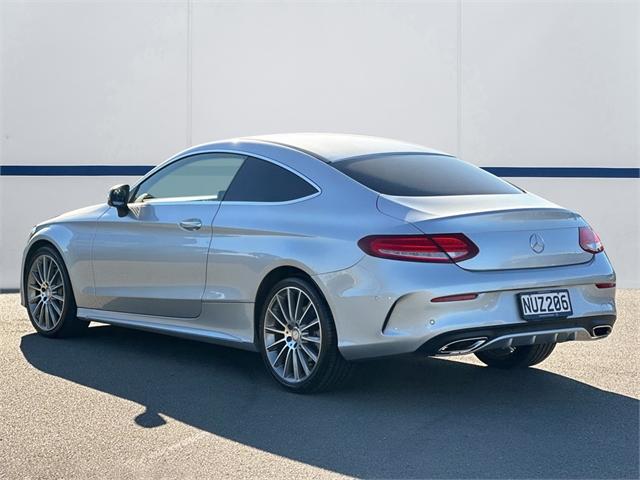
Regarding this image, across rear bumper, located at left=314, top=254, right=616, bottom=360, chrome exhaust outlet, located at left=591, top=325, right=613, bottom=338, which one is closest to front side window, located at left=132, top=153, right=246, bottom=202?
rear bumper, located at left=314, top=254, right=616, bottom=360

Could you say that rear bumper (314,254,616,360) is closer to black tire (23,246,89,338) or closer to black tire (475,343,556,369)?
black tire (475,343,556,369)

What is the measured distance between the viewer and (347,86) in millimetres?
13742

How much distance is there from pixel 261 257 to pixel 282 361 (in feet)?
1.98

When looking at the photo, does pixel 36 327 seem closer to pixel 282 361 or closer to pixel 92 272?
pixel 92 272

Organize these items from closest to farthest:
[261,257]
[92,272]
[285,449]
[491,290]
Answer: [285,449], [491,290], [261,257], [92,272]

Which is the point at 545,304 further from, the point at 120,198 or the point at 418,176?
the point at 120,198

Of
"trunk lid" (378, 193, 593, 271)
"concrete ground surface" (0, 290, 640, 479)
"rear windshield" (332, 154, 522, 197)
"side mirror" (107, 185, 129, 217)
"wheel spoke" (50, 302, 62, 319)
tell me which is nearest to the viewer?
"concrete ground surface" (0, 290, 640, 479)

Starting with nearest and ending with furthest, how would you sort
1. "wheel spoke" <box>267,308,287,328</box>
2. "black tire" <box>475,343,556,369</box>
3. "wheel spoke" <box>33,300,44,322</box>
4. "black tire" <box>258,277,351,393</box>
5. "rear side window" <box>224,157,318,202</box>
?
"black tire" <box>258,277,351,393</box>, "wheel spoke" <box>267,308,287,328</box>, "rear side window" <box>224,157,318,202</box>, "black tire" <box>475,343,556,369</box>, "wheel spoke" <box>33,300,44,322</box>

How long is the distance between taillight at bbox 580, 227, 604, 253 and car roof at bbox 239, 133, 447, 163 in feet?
4.09

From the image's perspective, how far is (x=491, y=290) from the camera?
18.6 ft

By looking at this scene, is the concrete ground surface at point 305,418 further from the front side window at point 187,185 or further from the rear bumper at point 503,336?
the front side window at point 187,185

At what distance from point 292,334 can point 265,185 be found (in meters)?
0.96

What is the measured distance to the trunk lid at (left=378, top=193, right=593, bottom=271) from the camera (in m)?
5.75

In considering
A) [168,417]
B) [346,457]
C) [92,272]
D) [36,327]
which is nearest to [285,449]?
[346,457]
